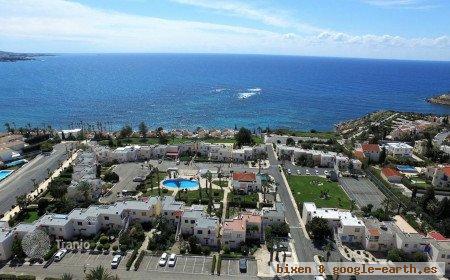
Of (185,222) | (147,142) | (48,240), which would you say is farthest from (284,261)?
(147,142)

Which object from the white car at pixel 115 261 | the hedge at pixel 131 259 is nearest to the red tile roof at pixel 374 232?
the hedge at pixel 131 259

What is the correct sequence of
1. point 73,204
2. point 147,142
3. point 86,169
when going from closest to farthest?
1. point 73,204
2. point 86,169
3. point 147,142

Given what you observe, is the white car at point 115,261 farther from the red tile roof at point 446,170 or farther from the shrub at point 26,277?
the red tile roof at point 446,170

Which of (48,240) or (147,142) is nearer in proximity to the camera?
(48,240)

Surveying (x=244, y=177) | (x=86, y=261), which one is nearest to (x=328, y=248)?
(x=244, y=177)

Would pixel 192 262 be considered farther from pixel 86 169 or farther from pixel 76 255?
pixel 86 169

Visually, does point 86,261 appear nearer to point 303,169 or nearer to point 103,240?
point 103,240

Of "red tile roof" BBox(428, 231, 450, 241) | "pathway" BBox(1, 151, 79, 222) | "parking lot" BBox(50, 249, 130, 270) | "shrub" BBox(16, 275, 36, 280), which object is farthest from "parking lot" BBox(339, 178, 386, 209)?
"pathway" BBox(1, 151, 79, 222)
